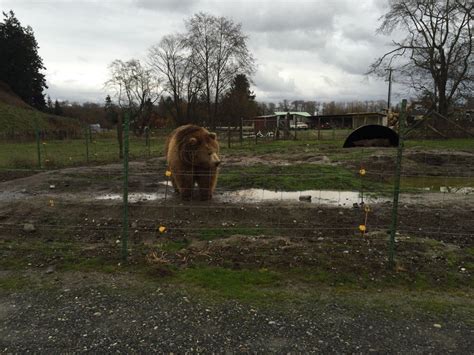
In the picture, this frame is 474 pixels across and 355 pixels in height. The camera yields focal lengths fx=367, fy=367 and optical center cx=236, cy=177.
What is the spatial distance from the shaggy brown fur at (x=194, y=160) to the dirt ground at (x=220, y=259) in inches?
16.9

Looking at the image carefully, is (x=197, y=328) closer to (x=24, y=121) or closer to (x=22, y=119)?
(x=24, y=121)

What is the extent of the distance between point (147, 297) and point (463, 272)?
438 cm

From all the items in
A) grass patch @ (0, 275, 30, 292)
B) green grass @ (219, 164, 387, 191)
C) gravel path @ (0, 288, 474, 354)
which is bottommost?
gravel path @ (0, 288, 474, 354)

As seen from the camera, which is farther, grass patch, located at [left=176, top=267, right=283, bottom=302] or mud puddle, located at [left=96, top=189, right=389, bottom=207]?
mud puddle, located at [left=96, top=189, right=389, bottom=207]

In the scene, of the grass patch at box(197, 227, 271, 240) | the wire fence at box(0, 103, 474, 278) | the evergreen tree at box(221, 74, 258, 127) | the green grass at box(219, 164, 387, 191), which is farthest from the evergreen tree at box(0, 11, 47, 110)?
the grass patch at box(197, 227, 271, 240)

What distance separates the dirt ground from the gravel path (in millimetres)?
13

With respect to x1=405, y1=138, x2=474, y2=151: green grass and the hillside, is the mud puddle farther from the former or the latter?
the hillside

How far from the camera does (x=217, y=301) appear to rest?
445cm

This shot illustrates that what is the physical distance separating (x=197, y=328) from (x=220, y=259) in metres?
1.72

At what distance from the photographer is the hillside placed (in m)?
41.1

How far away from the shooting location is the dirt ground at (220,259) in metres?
3.75

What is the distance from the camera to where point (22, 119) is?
1762 inches

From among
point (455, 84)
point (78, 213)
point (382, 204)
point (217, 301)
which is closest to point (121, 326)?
point (217, 301)

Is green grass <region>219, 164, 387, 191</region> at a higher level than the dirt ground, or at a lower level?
higher
